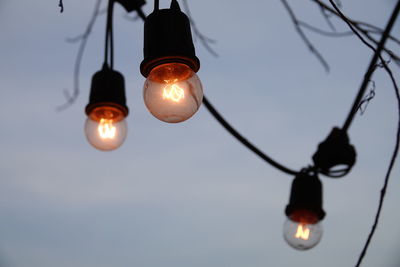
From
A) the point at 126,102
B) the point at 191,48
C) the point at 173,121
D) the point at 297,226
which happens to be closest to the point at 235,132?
the point at 173,121

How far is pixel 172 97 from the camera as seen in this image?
177cm

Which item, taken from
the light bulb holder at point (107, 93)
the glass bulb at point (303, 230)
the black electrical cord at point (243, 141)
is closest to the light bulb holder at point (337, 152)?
the black electrical cord at point (243, 141)

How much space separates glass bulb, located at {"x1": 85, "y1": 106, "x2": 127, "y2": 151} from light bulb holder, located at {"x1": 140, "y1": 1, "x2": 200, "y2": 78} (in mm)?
1226

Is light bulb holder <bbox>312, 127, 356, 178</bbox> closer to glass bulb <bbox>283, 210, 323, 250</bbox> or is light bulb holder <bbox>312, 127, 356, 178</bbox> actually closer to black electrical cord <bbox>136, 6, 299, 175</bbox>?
black electrical cord <bbox>136, 6, 299, 175</bbox>

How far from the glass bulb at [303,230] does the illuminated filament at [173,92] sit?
1061mm

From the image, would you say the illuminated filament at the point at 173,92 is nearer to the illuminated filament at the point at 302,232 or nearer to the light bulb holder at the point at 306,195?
the light bulb holder at the point at 306,195

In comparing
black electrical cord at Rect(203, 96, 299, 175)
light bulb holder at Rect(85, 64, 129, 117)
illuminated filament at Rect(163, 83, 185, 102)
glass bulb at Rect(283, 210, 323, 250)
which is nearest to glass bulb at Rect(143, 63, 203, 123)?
illuminated filament at Rect(163, 83, 185, 102)

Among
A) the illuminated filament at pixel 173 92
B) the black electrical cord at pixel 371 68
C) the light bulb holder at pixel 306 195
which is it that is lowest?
the black electrical cord at pixel 371 68

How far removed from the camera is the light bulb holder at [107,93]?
9.48ft

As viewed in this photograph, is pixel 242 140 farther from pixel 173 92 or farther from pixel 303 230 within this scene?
pixel 303 230

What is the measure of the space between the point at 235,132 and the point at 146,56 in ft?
1.86

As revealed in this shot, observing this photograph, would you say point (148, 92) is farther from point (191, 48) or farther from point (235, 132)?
point (235, 132)

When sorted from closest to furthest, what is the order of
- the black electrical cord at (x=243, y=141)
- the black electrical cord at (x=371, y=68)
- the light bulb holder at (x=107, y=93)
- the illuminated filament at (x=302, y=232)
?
the black electrical cord at (x=371, y=68), the black electrical cord at (x=243, y=141), the illuminated filament at (x=302, y=232), the light bulb holder at (x=107, y=93)

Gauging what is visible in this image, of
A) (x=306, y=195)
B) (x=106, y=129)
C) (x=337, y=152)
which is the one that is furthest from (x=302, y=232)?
(x=106, y=129)
